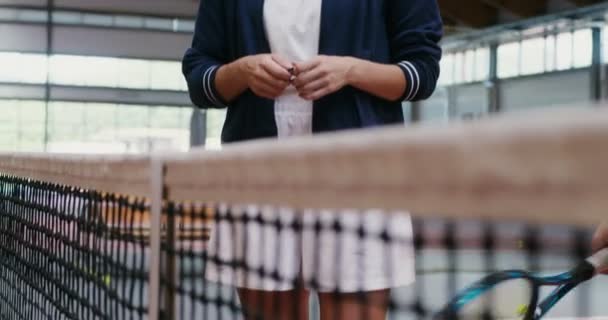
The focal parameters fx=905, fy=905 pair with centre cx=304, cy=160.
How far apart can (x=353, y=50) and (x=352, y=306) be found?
465mm

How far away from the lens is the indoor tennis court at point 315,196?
558 millimetres

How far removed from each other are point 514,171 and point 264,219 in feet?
1.94

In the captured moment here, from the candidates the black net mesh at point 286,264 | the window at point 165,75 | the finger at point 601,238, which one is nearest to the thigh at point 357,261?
the black net mesh at point 286,264

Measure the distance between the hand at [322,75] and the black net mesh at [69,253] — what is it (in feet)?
1.02

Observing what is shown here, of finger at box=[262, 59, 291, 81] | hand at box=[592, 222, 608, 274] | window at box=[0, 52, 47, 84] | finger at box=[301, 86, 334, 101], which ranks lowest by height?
hand at box=[592, 222, 608, 274]

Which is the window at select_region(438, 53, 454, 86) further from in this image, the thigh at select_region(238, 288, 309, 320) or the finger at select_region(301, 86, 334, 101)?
the thigh at select_region(238, 288, 309, 320)

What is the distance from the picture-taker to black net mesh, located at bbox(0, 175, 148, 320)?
4.63ft

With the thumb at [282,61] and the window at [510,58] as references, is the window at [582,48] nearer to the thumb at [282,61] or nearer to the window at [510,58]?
the window at [510,58]

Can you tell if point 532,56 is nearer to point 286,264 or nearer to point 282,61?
point 282,61

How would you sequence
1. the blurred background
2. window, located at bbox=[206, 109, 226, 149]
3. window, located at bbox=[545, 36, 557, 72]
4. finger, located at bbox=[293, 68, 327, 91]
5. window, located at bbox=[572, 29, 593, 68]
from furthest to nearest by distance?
1. window, located at bbox=[206, 109, 226, 149]
2. the blurred background
3. window, located at bbox=[545, 36, 557, 72]
4. window, located at bbox=[572, 29, 593, 68]
5. finger, located at bbox=[293, 68, 327, 91]

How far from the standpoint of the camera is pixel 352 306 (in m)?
1.23

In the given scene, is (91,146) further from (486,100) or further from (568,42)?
(568,42)

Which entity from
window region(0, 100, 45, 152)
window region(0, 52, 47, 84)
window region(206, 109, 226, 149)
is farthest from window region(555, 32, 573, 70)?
window region(0, 100, 45, 152)

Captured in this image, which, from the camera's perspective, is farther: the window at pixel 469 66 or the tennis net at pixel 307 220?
the window at pixel 469 66
